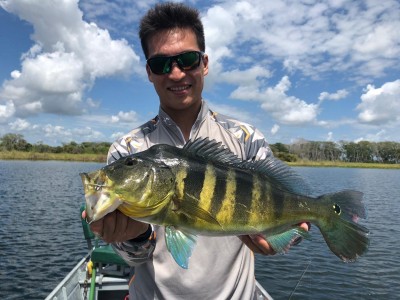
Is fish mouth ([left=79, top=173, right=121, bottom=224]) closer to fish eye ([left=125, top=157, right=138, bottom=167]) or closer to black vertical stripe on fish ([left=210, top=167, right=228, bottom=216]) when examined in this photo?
fish eye ([left=125, top=157, right=138, bottom=167])

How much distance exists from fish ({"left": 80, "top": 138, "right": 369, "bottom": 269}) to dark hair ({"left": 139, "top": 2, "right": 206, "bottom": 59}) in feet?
4.07

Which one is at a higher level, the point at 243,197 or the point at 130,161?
the point at 130,161

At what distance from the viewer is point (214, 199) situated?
105 inches

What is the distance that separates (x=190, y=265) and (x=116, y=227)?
32.6 inches

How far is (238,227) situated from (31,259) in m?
16.1

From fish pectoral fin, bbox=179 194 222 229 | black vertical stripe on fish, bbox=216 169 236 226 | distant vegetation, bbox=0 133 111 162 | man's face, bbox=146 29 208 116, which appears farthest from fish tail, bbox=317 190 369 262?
distant vegetation, bbox=0 133 111 162

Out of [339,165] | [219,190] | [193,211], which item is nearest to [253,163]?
[219,190]

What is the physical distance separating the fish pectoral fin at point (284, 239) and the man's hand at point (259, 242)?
1.9 inches

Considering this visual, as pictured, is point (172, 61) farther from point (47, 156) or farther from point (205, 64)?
point (47, 156)

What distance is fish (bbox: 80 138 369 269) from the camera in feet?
8.14

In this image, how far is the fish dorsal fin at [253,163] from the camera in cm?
286

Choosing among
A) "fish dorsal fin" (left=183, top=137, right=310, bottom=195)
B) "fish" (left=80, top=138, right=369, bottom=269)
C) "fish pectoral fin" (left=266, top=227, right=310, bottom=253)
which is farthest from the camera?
"fish pectoral fin" (left=266, top=227, right=310, bottom=253)

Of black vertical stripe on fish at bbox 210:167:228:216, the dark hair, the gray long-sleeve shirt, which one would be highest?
the dark hair

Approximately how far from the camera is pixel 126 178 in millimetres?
2486
